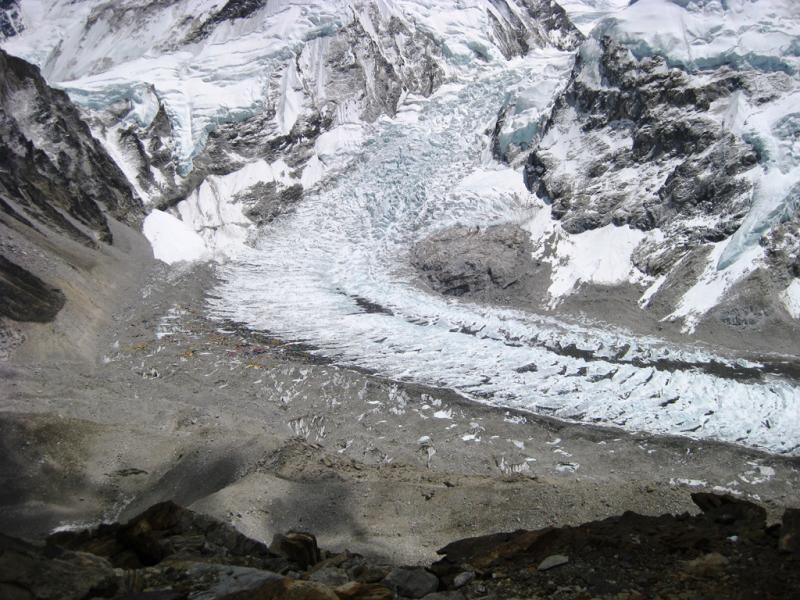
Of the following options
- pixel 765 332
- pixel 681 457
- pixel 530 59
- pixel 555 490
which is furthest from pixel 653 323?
pixel 530 59

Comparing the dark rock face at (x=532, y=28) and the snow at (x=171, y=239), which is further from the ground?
the snow at (x=171, y=239)

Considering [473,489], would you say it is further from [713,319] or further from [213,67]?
[213,67]

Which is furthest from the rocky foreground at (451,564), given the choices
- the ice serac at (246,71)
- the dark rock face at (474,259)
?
the ice serac at (246,71)

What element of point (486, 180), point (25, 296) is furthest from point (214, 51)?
point (25, 296)

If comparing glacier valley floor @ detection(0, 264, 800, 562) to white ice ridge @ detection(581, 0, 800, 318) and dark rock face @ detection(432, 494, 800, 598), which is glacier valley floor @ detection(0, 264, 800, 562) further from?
white ice ridge @ detection(581, 0, 800, 318)

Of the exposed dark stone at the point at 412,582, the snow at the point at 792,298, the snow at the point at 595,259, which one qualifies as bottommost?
the snow at the point at 792,298

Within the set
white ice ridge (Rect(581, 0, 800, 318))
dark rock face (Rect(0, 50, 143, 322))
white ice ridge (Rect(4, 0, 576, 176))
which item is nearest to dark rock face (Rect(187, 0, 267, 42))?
white ice ridge (Rect(4, 0, 576, 176))

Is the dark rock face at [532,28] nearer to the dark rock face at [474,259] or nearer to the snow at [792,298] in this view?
the dark rock face at [474,259]
